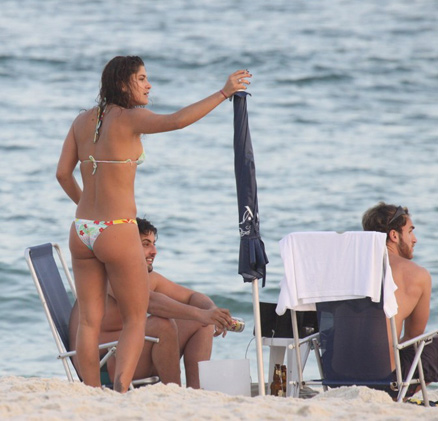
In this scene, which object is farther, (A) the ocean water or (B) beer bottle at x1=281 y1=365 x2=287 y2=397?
(A) the ocean water

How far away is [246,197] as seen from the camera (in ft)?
12.3

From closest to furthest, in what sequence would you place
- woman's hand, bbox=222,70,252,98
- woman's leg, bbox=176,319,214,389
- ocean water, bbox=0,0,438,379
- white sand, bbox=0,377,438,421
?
1. white sand, bbox=0,377,438,421
2. woman's hand, bbox=222,70,252,98
3. woman's leg, bbox=176,319,214,389
4. ocean water, bbox=0,0,438,379

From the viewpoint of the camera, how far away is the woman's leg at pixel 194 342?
4.51 meters

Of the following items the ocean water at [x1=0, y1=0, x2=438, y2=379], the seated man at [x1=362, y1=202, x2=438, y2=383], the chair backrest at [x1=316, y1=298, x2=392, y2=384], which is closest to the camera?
the chair backrest at [x1=316, y1=298, x2=392, y2=384]

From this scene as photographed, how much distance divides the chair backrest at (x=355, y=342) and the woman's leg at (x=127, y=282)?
0.87 m

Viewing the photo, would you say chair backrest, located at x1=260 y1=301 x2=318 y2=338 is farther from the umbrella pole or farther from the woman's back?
the woman's back

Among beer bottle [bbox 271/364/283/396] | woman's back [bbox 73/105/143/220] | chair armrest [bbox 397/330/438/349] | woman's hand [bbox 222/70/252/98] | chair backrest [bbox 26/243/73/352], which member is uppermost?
woman's hand [bbox 222/70/252/98]

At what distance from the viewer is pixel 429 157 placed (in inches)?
567

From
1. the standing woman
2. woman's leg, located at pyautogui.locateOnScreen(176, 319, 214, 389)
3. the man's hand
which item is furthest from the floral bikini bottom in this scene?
woman's leg, located at pyautogui.locateOnScreen(176, 319, 214, 389)

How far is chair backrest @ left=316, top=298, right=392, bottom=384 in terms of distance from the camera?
406 cm

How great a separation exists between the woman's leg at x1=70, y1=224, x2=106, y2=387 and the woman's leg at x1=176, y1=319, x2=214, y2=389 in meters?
0.76

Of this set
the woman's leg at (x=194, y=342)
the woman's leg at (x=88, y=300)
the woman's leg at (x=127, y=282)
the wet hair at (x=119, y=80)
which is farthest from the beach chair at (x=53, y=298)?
the wet hair at (x=119, y=80)

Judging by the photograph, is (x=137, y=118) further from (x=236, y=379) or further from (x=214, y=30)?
(x=214, y=30)

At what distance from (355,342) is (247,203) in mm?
864
